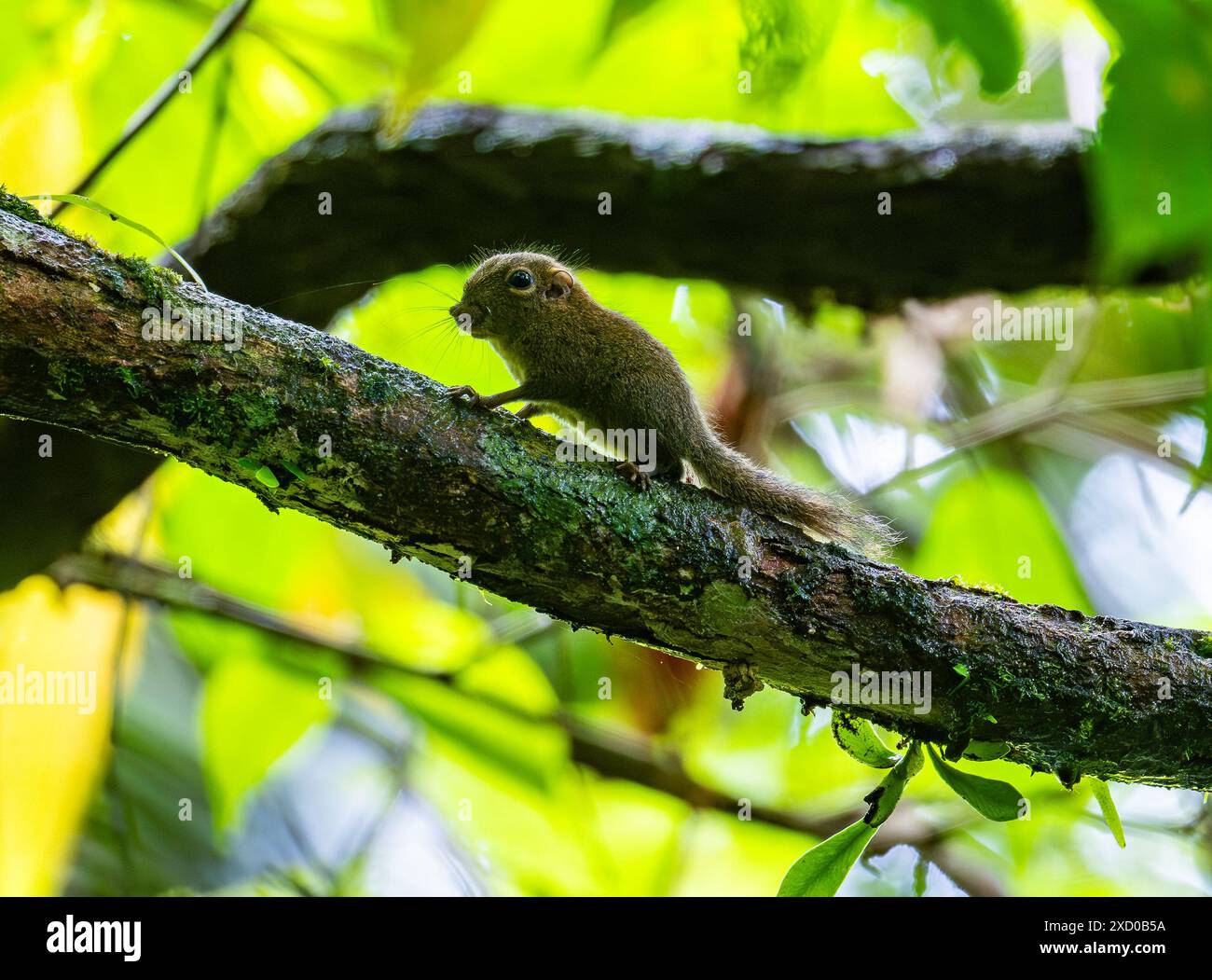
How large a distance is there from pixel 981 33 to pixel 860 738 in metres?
1.74

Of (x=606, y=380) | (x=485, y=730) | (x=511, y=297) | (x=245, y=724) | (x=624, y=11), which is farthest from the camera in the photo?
(x=485, y=730)

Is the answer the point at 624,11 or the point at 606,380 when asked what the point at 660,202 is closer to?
the point at 606,380

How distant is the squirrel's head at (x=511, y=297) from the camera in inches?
129

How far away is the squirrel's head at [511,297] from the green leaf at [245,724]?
1.51 meters

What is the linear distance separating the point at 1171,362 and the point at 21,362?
4935 millimetres

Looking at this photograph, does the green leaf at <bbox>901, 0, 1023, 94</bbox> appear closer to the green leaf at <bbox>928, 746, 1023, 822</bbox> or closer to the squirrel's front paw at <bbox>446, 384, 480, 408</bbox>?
the squirrel's front paw at <bbox>446, 384, 480, 408</bbox>

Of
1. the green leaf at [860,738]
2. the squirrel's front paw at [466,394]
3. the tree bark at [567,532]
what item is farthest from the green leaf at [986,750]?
the squirrel's front paw at [466,394]

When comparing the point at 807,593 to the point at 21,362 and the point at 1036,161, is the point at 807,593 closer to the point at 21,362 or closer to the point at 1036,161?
the point at 21,362

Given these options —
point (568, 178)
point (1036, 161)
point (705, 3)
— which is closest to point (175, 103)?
point (568, 178)

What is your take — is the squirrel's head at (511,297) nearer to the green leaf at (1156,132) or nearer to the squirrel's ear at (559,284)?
the squirrel's ear at (559,284)

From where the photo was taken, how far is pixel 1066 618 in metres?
2.42

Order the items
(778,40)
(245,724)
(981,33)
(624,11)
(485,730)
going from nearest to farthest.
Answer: (981,33)
(778,40)
(624,11)
(245,724)
(485,730)

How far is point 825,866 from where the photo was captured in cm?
229

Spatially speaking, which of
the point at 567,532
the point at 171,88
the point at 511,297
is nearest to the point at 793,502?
the point at 567,532
